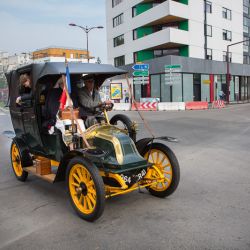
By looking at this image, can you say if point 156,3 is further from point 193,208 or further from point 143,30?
point 193,208

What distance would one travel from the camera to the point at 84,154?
4254 mm

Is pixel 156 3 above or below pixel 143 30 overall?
above

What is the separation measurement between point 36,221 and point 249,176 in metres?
4.12

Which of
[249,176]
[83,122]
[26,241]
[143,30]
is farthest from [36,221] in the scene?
[143,30]

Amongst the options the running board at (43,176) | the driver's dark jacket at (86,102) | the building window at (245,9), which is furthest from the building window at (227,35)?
the running board at (43,176)

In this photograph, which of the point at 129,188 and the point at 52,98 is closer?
the point at 129,188

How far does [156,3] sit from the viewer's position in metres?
38.4

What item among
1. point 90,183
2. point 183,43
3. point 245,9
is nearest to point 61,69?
point 90,183

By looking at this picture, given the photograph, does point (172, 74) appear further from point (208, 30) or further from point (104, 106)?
point (104, 106)

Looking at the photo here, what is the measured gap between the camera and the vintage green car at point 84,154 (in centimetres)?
430

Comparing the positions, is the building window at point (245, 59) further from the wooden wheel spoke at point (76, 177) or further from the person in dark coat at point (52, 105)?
the wooden wheel spoke at point (76, 177)

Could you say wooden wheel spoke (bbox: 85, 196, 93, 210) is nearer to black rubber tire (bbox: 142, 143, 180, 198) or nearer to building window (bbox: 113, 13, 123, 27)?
black rubber tire (bbox: 142, 143, 180, 198)

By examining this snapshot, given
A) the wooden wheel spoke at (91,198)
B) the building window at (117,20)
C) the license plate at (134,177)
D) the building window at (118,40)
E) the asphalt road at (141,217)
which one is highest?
the building window at (117,20)

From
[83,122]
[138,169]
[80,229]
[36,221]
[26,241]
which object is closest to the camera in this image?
[26,241]
